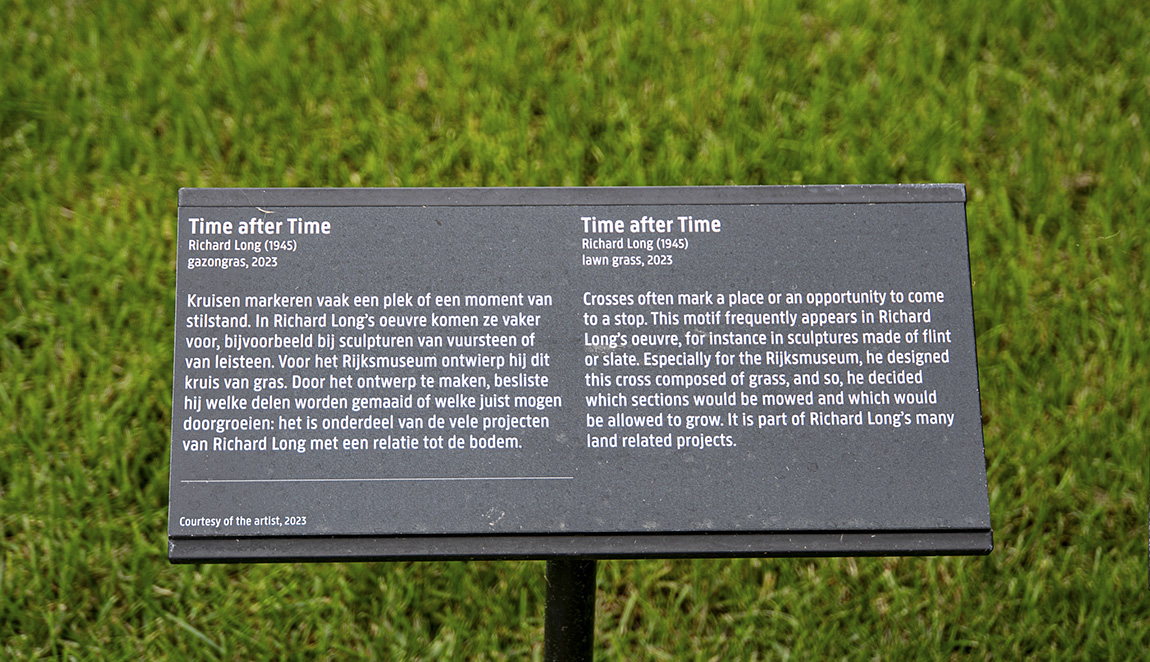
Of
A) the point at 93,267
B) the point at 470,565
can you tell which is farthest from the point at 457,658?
the point at 93,267

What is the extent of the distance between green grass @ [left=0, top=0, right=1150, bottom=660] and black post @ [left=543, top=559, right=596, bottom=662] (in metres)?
0.52

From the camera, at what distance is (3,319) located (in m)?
2.59

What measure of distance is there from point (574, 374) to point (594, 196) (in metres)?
0.30

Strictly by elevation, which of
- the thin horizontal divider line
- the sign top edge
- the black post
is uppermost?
the sign top edge

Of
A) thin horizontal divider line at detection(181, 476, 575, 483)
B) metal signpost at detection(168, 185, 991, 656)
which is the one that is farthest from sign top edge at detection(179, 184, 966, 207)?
thin horizontal divider line at detection(181, 476, 575, 483)

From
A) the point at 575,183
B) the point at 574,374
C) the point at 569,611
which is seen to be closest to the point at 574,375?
the point at 574,374

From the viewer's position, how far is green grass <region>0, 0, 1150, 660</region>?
2.25 meters

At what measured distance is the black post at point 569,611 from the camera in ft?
5.49

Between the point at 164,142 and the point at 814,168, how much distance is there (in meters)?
2.06

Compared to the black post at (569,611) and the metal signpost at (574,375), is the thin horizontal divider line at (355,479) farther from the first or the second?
the black post at (569,611)

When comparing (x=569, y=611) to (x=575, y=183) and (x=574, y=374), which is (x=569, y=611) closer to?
(x=574, y=374)

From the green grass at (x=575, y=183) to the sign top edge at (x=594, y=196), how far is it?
45.4 inches

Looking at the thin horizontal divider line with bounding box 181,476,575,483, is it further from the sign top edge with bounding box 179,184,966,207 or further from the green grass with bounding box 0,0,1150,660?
the green grass with bounding box 0,0,1150,660

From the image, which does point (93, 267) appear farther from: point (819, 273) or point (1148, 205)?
point (1148, 205)
